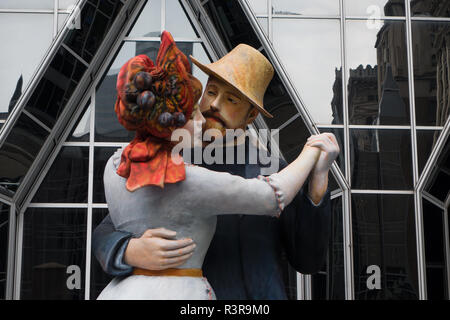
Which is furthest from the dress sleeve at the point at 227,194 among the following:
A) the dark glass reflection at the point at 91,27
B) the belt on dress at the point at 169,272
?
the dark glass reflection at the point at 91,27

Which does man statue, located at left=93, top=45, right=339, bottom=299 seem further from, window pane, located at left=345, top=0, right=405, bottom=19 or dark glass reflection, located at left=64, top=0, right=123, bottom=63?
window pane, located at left=345, top=0, right=405, bottom=19

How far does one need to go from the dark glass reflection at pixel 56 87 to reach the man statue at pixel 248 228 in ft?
20.5

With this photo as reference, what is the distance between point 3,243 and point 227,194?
7.63m

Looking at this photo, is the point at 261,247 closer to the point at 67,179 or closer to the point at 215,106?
the point at 215,106

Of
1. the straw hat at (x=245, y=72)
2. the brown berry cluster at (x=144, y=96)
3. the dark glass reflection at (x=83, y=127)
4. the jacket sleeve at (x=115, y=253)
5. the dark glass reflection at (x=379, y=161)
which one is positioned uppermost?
the dark glass reflection at (x=83, y=127)

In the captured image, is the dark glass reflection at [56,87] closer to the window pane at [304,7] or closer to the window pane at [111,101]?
the window pane at [111,101]

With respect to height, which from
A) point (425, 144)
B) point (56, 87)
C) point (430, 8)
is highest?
point (430, 8)

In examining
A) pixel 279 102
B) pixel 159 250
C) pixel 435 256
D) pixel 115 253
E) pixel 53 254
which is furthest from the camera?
pixel 53 254

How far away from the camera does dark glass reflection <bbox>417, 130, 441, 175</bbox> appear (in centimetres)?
984

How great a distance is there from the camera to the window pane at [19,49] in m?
9.43

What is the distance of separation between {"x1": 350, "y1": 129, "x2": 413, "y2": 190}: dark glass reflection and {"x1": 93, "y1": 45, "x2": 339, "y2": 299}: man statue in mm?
6271

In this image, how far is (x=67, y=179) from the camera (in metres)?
10.4

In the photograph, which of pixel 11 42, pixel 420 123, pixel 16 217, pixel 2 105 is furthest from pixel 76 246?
pixel 420 123

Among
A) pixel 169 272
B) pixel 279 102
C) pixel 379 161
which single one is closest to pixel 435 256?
pixel 379 161
